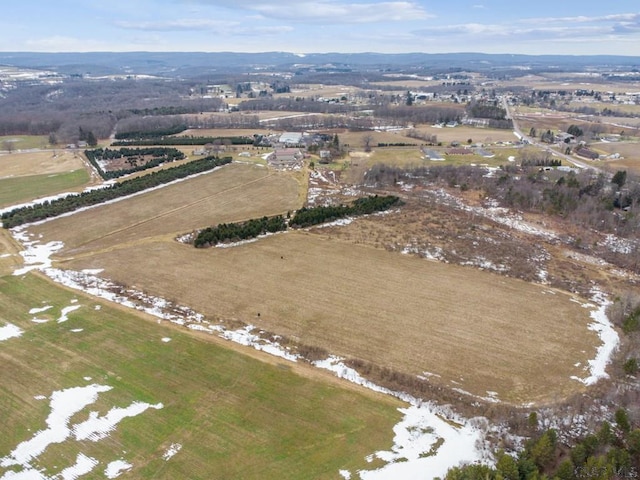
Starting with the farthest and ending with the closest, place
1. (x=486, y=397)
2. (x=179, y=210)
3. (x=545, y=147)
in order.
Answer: (x=545, y=147) < (x=179, y=210) < (x=486, y=397)

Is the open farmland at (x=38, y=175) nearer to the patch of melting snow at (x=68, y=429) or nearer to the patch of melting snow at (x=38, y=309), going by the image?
the patch of melting snow at (x=38, y=309)

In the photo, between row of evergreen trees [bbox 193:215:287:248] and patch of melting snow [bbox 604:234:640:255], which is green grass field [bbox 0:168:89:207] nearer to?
row of evergreen trees [bbox 193:215:287:248]

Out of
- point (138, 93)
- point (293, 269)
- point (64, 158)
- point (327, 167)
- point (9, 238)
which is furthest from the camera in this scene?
point (138, 93)

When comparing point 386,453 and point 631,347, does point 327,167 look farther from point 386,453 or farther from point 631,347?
point 386,453

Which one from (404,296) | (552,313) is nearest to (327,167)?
(404,296)

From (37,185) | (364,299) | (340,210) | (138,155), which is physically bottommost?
(364,299)

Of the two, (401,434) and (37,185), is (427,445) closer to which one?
(401,434)

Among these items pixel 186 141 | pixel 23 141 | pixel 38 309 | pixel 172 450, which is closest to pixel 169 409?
pixel 172 450
